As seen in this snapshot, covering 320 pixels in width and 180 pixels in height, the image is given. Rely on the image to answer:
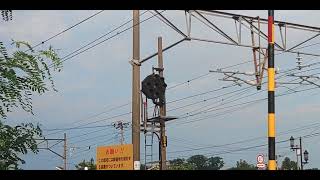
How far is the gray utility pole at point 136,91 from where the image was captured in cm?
1445

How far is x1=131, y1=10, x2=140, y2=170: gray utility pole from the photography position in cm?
1445

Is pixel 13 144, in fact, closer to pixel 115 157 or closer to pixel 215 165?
pixel 215 165

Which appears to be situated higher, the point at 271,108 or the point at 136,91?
the point at 136,91

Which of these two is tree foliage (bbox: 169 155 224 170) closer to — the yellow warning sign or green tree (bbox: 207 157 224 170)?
green tree (bbox: 207 157 224 170)

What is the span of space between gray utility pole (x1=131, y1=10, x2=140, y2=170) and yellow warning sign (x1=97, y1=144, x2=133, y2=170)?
0.25 meters

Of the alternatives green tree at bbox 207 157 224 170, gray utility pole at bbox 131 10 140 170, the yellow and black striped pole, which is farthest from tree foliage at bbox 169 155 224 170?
gray utility pole at bbox 131 10 140 170

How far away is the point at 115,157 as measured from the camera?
51.8ft

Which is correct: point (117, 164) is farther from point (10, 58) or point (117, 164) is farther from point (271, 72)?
point (10, 58)

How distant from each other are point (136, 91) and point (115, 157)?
2.42 metres

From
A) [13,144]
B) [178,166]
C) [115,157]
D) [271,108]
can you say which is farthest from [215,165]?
[178,166]

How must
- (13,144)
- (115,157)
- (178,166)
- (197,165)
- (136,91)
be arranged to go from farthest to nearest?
1. (178,166)
2. (197,165)
3. (115,157)
4. (136,91)
5. (13,144)

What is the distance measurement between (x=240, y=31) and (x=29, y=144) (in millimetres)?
10729
